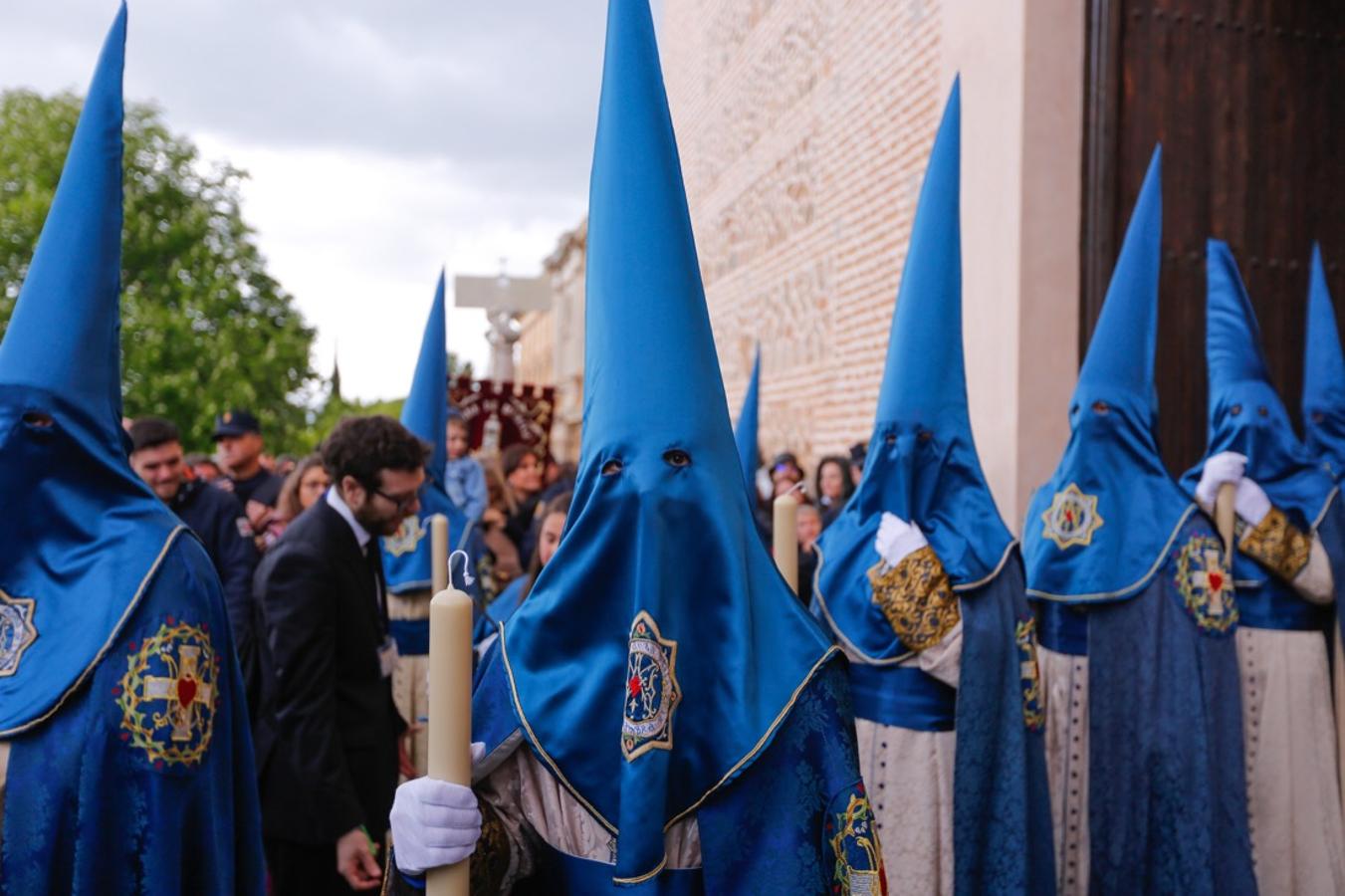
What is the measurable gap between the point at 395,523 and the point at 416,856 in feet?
6.92

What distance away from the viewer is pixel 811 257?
8.77 m

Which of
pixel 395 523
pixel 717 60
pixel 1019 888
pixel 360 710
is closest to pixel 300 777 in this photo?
pixel 360 710

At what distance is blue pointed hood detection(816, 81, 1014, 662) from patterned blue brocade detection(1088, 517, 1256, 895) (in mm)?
877

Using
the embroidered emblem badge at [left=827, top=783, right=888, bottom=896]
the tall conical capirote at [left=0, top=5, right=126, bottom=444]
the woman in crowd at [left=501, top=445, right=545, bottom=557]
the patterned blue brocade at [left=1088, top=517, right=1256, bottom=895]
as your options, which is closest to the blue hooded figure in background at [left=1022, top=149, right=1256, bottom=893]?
the patterned blue brocade at [left=1088, top=517, right=1256, bottom=895]

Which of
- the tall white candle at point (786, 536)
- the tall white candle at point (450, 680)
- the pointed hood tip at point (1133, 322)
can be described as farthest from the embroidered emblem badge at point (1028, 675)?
the tall white candle at point (450, 680)

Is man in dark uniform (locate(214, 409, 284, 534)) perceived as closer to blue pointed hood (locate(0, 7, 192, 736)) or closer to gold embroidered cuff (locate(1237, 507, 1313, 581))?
blue pointed hood (locate(0, 7, 192, 736))

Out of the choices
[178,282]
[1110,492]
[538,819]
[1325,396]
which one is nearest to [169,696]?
[538,819]

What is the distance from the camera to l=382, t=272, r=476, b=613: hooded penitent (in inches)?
213

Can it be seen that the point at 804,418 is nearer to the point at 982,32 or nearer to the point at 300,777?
the point at 982,32

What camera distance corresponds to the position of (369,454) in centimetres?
357

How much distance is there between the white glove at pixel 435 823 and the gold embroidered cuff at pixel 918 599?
224 centimetres

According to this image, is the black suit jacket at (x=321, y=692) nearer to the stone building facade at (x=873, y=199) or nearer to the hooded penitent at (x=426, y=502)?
the hooded penitent at (x=426, y=502)

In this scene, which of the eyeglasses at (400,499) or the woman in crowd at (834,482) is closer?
the eyeglasses at (400,499)

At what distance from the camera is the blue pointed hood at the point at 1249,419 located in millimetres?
4855
